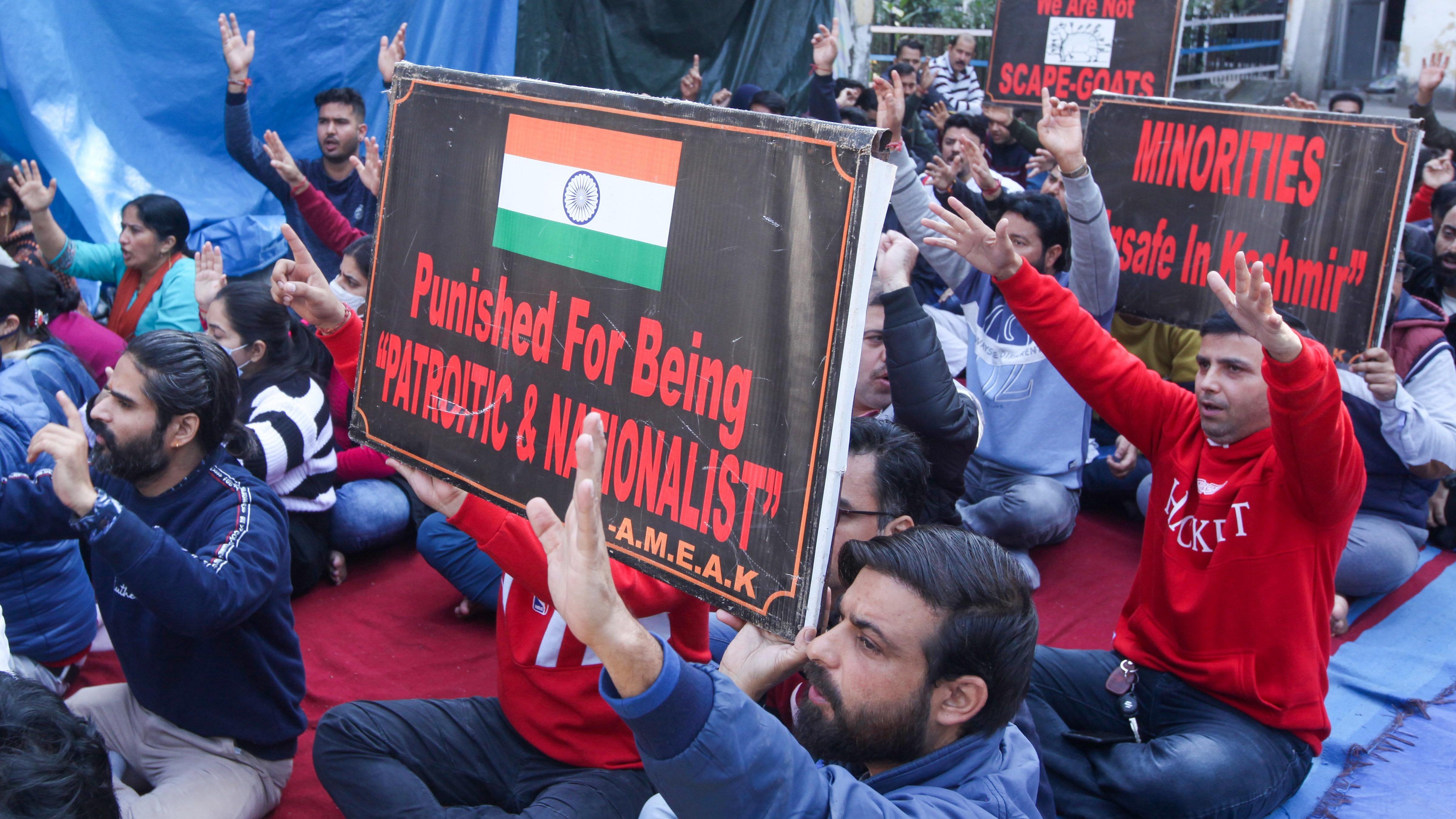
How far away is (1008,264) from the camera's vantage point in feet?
8.57

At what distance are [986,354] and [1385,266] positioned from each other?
1.38 meters

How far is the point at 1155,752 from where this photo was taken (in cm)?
273

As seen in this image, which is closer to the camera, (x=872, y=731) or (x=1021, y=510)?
(x=872, y=731)

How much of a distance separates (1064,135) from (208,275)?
3.13 m

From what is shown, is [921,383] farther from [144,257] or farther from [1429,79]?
[1429,79]

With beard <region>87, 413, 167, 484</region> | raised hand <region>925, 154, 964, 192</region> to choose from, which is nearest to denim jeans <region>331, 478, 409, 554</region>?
beard <region>87, 413, 167, 484</region>

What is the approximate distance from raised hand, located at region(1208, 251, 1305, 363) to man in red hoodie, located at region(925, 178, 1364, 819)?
0.86 feet

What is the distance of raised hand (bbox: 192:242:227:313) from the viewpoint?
13.8 ft

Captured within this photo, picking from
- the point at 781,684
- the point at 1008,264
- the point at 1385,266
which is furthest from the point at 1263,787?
the point at 1385,266

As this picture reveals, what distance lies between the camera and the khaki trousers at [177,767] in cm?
253

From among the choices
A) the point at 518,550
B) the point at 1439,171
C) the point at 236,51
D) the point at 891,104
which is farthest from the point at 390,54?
the point at 1439,171

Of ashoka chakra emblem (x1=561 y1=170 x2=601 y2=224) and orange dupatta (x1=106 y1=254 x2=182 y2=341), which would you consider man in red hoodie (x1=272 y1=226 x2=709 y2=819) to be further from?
orange dupatta (x1=106 y1=254 x2=182 y2=341)

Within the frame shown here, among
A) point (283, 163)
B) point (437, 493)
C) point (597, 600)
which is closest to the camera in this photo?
point (597, 600)

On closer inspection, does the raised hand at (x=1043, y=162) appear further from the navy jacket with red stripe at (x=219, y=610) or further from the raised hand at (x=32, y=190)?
the raised hand at (x=32, y=190)
